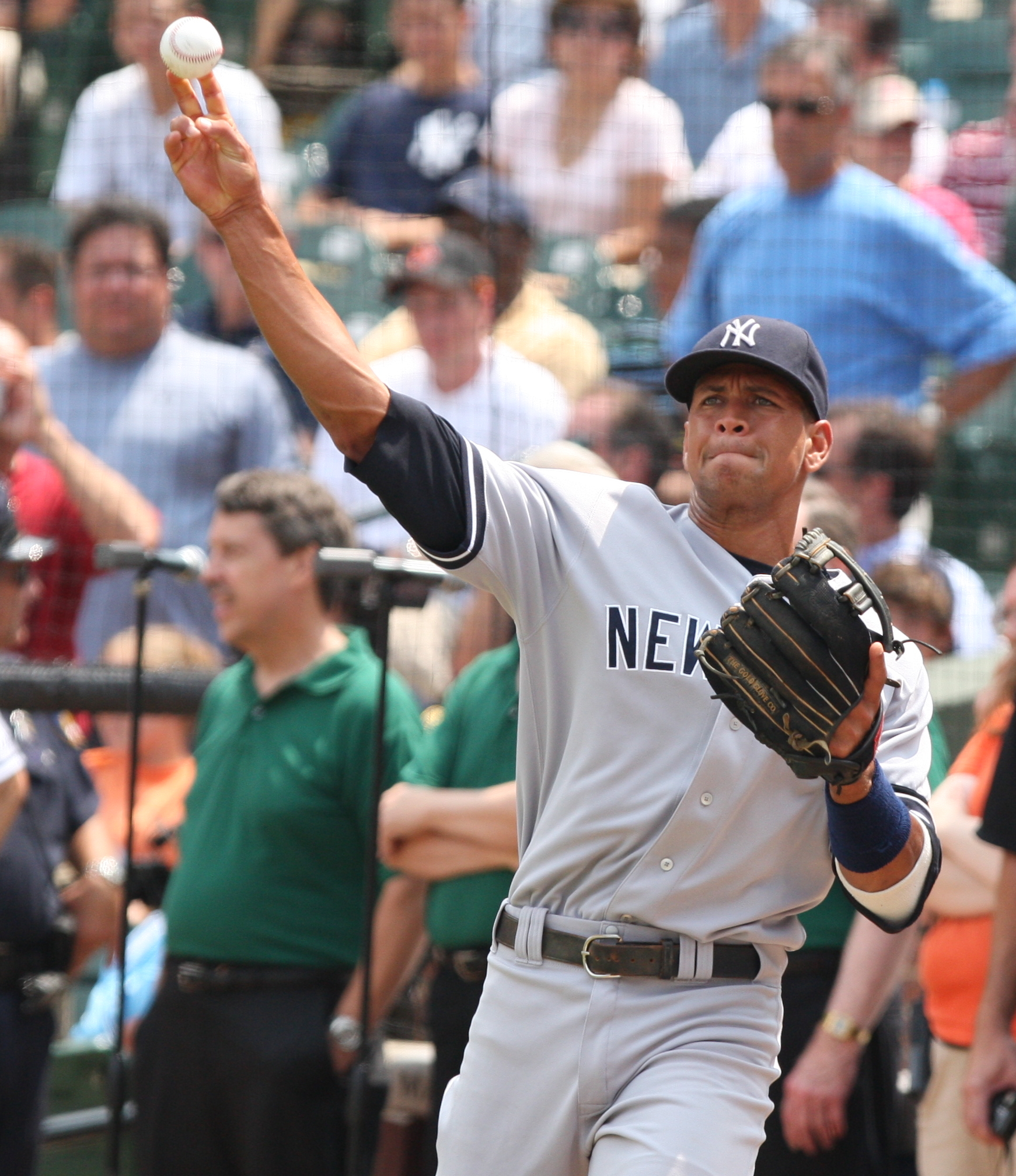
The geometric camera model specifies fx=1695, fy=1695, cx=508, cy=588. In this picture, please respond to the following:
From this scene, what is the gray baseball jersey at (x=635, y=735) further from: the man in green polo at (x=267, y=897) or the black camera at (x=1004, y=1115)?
the man in green polo at (x=267, y=897)

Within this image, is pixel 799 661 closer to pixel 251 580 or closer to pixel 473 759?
pixel 473 759

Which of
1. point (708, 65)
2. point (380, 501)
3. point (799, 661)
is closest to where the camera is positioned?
point (799, 661)

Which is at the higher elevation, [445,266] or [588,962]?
[445,266]

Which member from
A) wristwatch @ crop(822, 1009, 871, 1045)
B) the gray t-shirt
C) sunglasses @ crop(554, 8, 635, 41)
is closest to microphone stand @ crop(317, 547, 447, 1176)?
wristwatch @ crop(822, 1009, 871, 1045)

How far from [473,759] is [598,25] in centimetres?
443

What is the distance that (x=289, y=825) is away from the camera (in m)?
4.46

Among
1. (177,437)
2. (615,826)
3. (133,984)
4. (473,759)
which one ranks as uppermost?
(177,437)

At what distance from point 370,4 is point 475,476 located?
757 cm

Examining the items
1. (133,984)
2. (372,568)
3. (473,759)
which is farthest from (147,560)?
(133,984)

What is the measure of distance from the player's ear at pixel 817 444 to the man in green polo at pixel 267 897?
6.04ft

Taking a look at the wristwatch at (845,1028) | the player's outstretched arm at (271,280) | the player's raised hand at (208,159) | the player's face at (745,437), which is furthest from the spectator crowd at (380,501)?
the player's raised hand at (208,159)

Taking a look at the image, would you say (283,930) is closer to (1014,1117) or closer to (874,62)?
(1014,1117)

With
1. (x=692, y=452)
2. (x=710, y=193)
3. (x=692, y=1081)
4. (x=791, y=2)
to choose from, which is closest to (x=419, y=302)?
(x=710, y=193)

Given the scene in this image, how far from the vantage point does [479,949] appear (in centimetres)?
410
